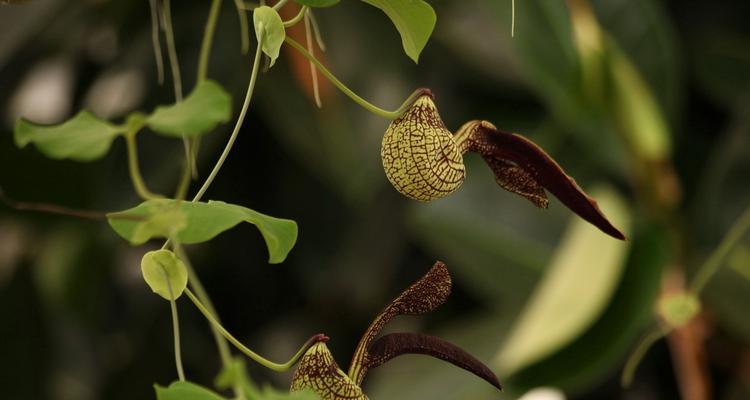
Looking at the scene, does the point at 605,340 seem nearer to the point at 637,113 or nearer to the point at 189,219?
the point at 637,113

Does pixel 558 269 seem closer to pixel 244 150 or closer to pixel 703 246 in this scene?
pixel 703 246

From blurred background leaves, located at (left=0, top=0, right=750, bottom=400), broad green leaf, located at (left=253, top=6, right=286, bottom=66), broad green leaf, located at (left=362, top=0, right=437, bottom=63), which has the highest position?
broad green leaf, located at (left=362, top=0, right=437, bottom=63)

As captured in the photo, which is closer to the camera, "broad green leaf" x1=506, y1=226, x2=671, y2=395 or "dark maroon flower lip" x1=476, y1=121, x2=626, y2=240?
"dark maroon flower lip" x1=476, y1=121, x2=626, y2=240

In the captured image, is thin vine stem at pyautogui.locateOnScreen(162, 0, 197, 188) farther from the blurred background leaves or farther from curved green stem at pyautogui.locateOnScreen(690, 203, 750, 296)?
the blurred background leaves

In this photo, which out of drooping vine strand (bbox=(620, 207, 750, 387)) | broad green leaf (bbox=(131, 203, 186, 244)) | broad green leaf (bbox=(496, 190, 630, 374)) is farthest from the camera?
broad green leaf (bbox=(496, 190, 630, 374))

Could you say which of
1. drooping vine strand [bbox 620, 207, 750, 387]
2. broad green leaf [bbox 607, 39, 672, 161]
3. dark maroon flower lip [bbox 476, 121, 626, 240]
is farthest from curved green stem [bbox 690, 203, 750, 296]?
broad green leaf [bbox 607, 39, 672, 161]

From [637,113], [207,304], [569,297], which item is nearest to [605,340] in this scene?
[569,297]

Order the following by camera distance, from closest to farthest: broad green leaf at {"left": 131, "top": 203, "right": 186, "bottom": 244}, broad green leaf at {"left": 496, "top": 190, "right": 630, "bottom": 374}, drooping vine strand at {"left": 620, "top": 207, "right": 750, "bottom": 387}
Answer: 1. broad green leaf at {"left": 131, "top": 203, "right": 186, "bottom": 244}
2. drooping vine strand at {"left": 620, "top": 207, "right": 750, "bottom": 387}
3. broad green leaf at {"left": 496, "top": 190, "right": 630, "bottom": 374}
